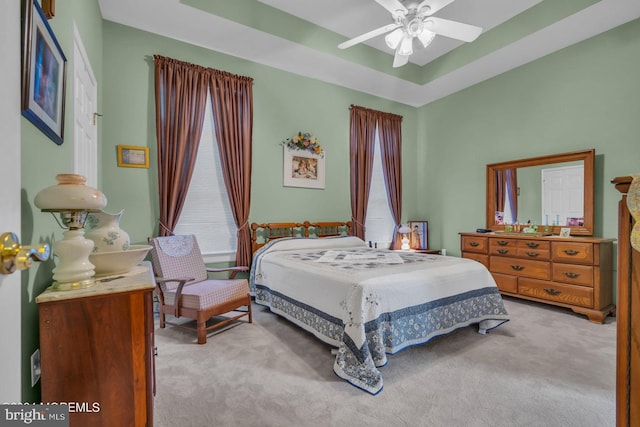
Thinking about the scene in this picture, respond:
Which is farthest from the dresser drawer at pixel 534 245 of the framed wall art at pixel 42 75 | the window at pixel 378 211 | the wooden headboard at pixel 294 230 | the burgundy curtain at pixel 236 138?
the framed wall art at pixel 42 75

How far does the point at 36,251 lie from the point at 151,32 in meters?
3.75

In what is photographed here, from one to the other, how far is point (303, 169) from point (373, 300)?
2838 millimetres

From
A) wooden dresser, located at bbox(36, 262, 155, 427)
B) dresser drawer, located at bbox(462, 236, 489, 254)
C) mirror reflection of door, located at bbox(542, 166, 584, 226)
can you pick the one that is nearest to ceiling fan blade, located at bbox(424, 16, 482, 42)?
mirror reflection of door, located at bbox(542, 166, 584, 226)

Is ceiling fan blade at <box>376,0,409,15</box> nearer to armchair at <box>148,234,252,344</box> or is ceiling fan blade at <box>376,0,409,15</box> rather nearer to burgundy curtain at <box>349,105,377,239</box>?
burgundy curtain at <box>349,105,377,239</box>

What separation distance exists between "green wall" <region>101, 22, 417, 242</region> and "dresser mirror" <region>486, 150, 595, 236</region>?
1645 mm

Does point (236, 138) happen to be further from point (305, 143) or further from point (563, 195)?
A: point (563, 195)

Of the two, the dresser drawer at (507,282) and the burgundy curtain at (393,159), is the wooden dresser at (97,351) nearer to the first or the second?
the dresser drawer at (507,282)

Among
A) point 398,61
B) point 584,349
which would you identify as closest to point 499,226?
point 584,349

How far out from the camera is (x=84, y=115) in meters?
2.57

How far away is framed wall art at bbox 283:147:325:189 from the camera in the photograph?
4441 mm

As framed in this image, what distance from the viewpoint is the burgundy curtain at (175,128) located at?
11.5ft

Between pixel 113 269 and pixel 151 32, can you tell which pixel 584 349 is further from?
pixel 151 32

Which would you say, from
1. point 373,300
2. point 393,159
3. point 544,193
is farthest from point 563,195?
point 373,300

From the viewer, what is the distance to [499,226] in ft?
14.8
